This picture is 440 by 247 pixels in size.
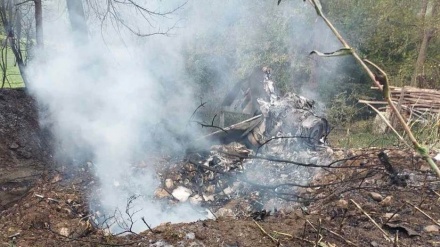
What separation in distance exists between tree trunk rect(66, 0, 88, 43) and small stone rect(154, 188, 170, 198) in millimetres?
3184

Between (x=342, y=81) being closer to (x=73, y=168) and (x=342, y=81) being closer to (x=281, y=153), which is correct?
(x=281, y=153)

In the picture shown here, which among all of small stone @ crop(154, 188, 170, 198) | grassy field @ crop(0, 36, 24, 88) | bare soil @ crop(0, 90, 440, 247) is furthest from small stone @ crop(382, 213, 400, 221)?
grassy field @ crop(0, 36, 24, 88)

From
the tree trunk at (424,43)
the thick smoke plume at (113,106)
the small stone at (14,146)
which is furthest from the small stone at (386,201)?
the tree trunk at (424,43)

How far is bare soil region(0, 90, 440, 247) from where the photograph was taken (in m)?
2.67

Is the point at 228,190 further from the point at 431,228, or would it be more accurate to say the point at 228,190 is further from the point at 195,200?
the point at 431,228

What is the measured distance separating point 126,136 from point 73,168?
1090 millimetres

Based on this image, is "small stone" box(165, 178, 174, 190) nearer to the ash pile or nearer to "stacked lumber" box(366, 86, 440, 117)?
the ash pile

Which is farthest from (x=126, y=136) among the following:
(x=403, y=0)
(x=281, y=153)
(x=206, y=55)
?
(x=403, y=0)

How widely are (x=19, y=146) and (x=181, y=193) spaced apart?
7.75 ft

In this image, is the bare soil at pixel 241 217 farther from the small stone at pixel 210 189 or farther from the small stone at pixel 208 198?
the small stone at pixel 210 189

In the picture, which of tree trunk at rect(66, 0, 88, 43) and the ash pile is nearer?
the ash pile

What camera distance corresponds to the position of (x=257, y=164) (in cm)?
581

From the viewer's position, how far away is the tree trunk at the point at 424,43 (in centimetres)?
1085

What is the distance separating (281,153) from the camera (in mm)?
6121
